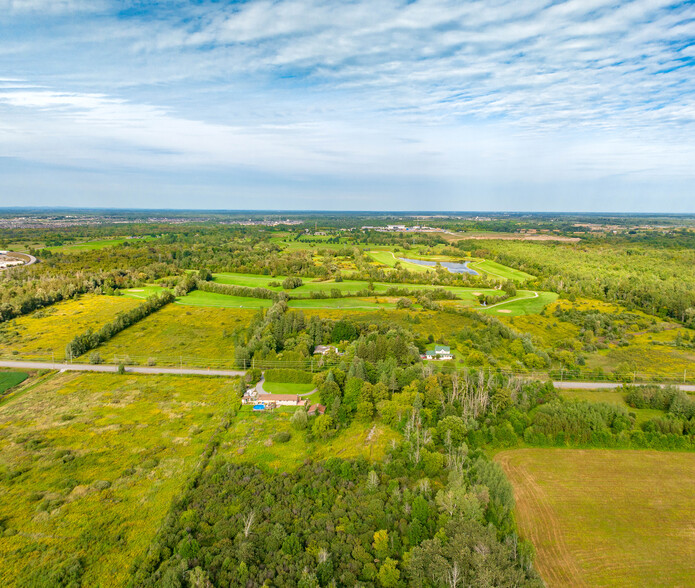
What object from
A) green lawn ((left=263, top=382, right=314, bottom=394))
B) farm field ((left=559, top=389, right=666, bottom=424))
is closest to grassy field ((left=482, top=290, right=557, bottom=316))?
farm field ((left=559, top=389, right=666, bottom=424))

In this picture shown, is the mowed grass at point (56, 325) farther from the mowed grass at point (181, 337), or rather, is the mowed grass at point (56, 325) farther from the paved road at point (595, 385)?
the paved road at point (595, 385)

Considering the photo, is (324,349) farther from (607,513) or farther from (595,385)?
(607,513)

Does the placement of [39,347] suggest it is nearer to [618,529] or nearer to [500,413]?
[500,413]

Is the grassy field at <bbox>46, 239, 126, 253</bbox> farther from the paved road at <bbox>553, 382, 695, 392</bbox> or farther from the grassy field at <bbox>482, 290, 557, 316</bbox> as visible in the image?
the paved road at <bbox>553, 382, 695, 392</bbox>

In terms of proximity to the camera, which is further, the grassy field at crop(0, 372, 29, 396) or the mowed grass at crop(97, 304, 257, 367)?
the mowed grass at crop(97, 304, 257, 367)

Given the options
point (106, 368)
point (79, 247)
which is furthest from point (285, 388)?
point (79, 247)
